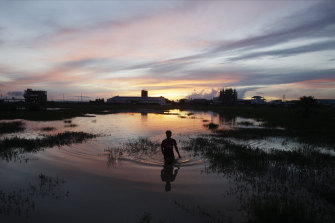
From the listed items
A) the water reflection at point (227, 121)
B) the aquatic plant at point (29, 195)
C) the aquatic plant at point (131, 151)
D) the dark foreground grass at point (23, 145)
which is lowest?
the aquatic plant at point (29, 195)


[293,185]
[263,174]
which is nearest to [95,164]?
[263,174]

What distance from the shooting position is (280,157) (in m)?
12.7

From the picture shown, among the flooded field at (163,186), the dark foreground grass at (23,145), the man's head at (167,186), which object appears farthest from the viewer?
the dark foreground grass at (23,145)

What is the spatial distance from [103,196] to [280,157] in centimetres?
1089

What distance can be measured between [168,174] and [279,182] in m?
5.19

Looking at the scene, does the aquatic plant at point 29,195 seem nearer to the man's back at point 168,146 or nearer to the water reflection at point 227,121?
the man's back at point 168,146

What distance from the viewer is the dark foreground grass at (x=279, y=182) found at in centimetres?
625

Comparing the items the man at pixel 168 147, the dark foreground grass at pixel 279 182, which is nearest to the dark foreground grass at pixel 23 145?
the man at pixel 168 147

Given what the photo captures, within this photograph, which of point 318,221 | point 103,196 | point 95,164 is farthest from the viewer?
point 95,164

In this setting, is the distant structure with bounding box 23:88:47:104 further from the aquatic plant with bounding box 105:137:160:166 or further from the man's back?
the man's back

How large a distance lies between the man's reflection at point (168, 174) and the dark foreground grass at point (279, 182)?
2.02 m

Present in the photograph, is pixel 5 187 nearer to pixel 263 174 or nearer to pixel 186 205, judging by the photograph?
pixel 186 205

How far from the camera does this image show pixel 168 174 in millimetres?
10391

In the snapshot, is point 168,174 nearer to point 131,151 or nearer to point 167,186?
point 167,186
